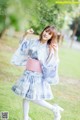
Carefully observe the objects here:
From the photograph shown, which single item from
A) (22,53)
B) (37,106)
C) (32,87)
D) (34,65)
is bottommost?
(37,106)

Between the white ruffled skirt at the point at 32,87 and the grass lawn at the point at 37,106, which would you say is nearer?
the white ruffled skirt at the point at 32,87

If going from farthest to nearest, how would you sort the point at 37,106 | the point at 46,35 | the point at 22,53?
the point at 37,106, the point at 22,53, the point at 46,35

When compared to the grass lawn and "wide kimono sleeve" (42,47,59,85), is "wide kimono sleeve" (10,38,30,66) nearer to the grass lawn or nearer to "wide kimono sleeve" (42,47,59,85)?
"wide kimono sleeve" (42,47,59,85)

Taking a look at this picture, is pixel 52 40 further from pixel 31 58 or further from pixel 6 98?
pixel 6 98

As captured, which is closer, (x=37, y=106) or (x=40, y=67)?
(x=40, y=67)

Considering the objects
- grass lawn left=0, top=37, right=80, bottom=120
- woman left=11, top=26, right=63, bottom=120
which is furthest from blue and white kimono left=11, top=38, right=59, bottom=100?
grass lawn left=0, top=37, right=80, bottom=120

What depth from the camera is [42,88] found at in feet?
14.5

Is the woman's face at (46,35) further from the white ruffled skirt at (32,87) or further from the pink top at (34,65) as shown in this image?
the white ruffled skirt at (32,87)

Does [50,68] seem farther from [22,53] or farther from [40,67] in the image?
[22,53]

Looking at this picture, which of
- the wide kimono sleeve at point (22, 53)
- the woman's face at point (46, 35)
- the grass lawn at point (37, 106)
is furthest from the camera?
the grass lawn at point (37, 106)

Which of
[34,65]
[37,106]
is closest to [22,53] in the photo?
[34,65]

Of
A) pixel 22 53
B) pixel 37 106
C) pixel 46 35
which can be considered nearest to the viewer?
pixel 46 35

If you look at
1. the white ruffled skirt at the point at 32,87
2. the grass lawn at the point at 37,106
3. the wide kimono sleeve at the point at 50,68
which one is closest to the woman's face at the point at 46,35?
the wide kimono sleeve at the point at 50,68

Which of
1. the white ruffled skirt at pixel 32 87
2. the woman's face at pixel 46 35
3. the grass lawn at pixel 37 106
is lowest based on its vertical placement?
the grass lawn at pixel 37 106
